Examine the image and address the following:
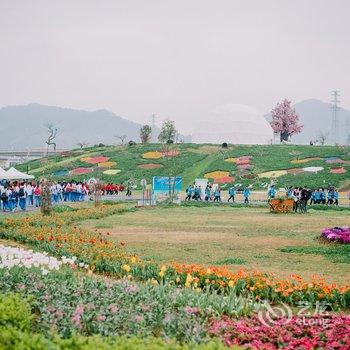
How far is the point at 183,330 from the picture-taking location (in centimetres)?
703

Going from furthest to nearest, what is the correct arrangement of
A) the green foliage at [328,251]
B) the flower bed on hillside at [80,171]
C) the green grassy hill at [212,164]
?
the flower bed on hillside at [80,171] < the green grassy hill at [212,164] < the green foliage at [328,251]

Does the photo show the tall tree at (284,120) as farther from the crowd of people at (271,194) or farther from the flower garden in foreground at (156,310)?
the flower garden in foreground at (156,310)

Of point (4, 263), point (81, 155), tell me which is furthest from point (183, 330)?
point (81, 155)

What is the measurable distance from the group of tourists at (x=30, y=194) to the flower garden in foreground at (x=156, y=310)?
1906cm

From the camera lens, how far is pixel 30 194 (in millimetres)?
32812

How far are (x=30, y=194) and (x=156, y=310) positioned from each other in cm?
2645

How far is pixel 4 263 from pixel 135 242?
688cm

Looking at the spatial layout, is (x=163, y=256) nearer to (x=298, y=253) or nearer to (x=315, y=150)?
(x=298, y=253)

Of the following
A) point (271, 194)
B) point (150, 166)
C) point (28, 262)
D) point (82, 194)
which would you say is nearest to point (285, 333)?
point (28, 262)

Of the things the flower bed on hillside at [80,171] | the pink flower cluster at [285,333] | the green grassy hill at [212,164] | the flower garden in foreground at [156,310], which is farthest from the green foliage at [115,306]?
the flower bed on hillside at [80,171]

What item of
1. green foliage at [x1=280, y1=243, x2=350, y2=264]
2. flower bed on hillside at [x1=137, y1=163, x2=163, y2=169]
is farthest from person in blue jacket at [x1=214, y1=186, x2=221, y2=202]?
green foliage at [x1=280, y1=243, x2=350, y2=264]

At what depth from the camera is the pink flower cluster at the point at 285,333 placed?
6859 millimetres

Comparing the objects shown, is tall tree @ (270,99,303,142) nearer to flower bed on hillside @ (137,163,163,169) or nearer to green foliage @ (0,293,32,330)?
flower bed on hillside @ (137,163,163,169)

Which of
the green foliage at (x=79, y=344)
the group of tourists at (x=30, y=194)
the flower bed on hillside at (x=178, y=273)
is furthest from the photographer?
the group of tourists at (x=30, y=194)
